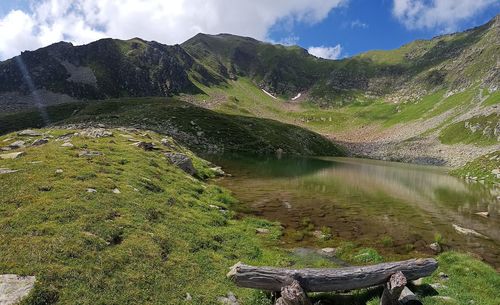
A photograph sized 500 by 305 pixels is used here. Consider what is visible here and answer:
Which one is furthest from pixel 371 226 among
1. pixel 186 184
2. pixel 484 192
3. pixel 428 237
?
pixel 484 192

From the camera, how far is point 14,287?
495 inches

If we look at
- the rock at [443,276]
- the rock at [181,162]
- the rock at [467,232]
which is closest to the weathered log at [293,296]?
the rock at [443,276]

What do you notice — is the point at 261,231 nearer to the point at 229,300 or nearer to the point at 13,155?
the point at 229,300

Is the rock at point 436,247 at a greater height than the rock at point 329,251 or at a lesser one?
lesser

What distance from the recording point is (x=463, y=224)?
34531 millimetres

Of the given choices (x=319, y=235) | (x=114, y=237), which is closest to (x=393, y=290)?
(x=319, y=235)

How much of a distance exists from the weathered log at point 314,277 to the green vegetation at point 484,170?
61.4 metres

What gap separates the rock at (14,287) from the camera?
12.0 m

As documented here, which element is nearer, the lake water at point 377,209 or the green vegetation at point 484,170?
the lake water at point 377,209

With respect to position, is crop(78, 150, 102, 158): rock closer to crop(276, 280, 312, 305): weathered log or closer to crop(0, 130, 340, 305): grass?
crop(0, 130, 340, 305): grass

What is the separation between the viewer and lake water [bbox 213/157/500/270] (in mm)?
27797

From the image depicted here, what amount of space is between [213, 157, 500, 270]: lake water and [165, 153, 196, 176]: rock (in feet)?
17.0

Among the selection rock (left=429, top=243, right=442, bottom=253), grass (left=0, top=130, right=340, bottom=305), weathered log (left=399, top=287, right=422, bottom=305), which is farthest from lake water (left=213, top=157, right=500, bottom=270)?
weathered log (left=399, top=287, right=422, bottom=305)

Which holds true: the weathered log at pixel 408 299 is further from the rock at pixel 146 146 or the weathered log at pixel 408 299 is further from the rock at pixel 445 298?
the rock at pixel 146 146
